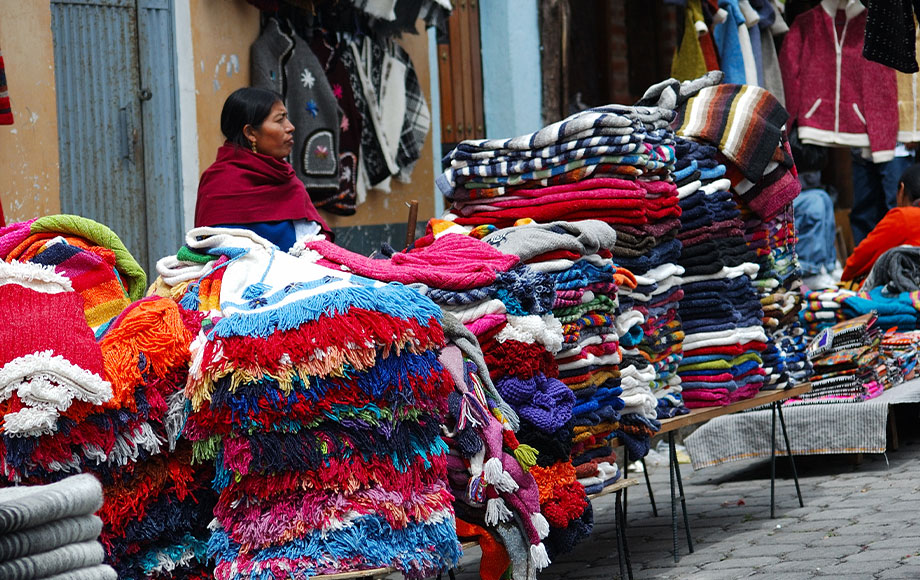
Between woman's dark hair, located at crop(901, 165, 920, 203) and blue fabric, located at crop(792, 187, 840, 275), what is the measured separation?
1.57m

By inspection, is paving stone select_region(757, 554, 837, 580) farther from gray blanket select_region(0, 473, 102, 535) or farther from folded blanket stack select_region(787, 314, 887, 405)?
gray blanket select_region(0, 473, 102, 535)

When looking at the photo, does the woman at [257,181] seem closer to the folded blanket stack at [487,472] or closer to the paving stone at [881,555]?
the folded blanket stack at [487,472]

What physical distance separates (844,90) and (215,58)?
17.7 feet

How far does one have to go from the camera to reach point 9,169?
18.7 ft

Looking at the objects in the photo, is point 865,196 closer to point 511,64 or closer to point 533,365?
point 511,64

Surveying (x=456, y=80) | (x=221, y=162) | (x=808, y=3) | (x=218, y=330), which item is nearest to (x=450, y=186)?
(x=221, y=162)

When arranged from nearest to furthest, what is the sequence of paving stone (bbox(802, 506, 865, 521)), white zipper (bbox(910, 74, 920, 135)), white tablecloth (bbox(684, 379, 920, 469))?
paving stone (bbox(802, 506, 865, 521))
white tablecloth (bbox(684, 379, 920, 469))
white zipper (bbox(910, 74, 920, 135))

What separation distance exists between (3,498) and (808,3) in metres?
9.59

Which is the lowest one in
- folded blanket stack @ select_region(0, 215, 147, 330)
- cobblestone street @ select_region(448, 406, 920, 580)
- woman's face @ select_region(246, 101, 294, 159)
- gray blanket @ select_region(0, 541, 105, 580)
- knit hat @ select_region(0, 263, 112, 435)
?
cobblestone street @ select_region(448, 406, 920, 580)

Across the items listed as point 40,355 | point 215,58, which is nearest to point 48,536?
point 40,355

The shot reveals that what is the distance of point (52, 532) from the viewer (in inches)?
76.2

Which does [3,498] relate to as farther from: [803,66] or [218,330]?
[803,66]

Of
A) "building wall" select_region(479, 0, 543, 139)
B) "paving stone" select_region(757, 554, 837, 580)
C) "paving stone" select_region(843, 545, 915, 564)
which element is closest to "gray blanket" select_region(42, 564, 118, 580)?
"paving stone" select_region(757, 554, 837, 580)

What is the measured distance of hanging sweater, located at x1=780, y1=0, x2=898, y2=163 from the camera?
32.1ft
